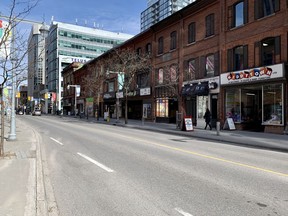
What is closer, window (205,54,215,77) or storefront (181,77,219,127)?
storefront (181,77,219,127)

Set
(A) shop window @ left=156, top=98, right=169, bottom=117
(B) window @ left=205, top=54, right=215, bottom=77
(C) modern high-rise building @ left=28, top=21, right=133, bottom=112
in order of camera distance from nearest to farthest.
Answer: (B) window @ left=205, top=54, right=215, bottom=77 < (A) shop window @ left=156, top=98, right=169, bottom=117 < (C) modern high-rise building @ left=28, top=21, right=133, bottom=112

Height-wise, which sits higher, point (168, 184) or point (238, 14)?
point (238, 14)

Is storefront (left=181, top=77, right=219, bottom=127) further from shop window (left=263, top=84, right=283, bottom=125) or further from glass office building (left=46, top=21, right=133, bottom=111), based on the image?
glass office building (left=46, top=21, right=133, bottom=111)

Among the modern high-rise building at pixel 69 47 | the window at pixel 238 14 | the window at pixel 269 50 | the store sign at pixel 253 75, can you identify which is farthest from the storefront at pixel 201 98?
the modern high-rise building at pixel 69 47

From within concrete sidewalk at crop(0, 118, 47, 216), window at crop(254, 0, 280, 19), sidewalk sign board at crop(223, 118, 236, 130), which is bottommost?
concrete sidewalk at crop(0, 118, 47, 216)

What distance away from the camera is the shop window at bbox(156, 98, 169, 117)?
34481mm

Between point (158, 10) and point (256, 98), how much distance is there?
99177mm

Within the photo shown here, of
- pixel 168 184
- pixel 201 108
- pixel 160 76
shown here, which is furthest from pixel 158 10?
pixel 168 184

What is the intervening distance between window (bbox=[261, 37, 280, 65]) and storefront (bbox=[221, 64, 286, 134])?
0.79 meters

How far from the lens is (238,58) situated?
24.2m

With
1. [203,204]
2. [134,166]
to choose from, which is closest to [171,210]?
[203,204]

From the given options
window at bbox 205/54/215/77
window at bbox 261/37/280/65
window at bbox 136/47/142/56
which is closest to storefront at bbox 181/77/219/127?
window at bbox 205/54/215/77

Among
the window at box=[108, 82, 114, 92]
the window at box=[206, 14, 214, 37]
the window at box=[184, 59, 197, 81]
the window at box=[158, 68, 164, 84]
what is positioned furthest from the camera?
the window at box=[108, 82, 114, 92]

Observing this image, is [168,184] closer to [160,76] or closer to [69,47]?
[160,76]
